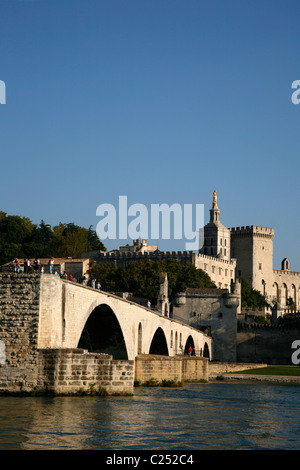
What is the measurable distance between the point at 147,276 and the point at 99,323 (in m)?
56.2

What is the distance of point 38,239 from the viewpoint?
11794cm

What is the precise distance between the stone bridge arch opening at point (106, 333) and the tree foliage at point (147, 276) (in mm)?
48209

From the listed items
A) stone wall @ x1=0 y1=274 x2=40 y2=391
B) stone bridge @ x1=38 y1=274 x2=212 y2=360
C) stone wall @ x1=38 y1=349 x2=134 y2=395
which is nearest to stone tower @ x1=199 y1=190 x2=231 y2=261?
stone bridge @ x1=38 y1=274 x2=212 y2=360

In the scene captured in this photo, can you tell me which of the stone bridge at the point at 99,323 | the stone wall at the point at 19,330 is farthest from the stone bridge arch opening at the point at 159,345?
the stone wall at the point at 19,330

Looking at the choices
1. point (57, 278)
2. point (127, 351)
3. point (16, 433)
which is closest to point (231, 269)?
point (127, 351)

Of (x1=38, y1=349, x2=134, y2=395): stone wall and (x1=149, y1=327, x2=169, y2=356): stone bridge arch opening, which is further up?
(x1=149, y1=327, x2=169, y2=356): stone bridge arch opening

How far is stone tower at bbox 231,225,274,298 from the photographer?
13975 centimetres

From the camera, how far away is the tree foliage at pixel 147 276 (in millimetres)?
99812

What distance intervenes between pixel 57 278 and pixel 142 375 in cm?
1313

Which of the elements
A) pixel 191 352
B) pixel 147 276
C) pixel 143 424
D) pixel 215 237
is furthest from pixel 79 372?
pixel 215 237

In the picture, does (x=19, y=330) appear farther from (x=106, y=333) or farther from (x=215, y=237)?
(x=215, y=237)

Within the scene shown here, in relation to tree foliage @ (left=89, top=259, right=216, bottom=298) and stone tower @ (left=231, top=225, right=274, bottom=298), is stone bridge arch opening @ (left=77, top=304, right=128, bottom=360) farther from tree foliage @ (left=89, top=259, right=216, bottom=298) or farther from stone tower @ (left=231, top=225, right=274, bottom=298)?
stone tower @ (left=231, top=225, right=274, bottom=298)

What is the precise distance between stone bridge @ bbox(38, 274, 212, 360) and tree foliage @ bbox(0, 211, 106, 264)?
138 ft
